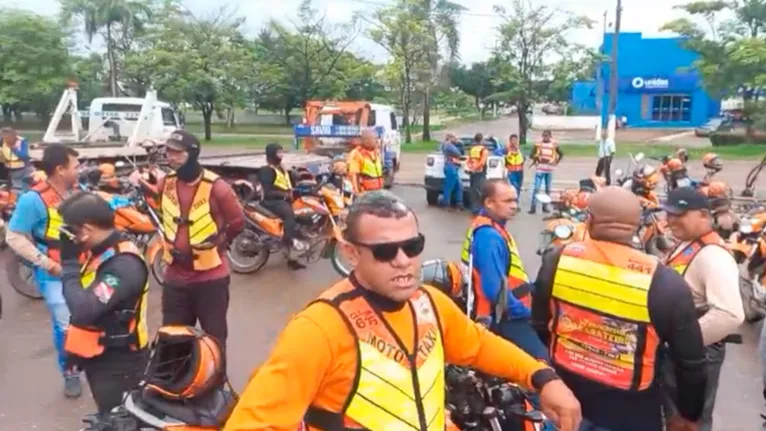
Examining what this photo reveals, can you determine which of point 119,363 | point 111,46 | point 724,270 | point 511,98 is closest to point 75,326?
point 119,363

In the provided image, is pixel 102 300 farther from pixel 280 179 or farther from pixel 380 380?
pixel 280 179

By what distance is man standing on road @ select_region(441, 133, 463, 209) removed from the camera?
14.8 meters

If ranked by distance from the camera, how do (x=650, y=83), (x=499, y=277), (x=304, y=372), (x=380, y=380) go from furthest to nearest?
1. (x=650, y=83)
2. (x=499, y=277)
3. (x=380, y=380)
4. (x=304, y=372)

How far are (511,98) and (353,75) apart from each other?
8945 mm

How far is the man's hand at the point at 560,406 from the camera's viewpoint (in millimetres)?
2115

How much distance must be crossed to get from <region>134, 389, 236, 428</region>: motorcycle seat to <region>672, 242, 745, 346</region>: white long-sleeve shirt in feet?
6.81

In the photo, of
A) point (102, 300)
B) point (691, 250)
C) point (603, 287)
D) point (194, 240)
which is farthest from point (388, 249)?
point (194, 240)

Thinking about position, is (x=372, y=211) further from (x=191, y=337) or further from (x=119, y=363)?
(x=119, y=363)

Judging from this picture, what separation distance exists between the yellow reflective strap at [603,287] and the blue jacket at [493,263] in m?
1.01

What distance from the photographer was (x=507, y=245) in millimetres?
4395

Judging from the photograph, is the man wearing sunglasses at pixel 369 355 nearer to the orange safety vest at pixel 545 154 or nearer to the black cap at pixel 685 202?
the black cap at pixel 685 202

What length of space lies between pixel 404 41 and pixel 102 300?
3094 cm

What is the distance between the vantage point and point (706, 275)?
3.57 m

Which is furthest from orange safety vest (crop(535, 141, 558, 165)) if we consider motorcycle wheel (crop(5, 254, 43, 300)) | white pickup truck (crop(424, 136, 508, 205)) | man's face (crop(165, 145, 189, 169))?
man's face (crop(165, 145, 189, 169))
